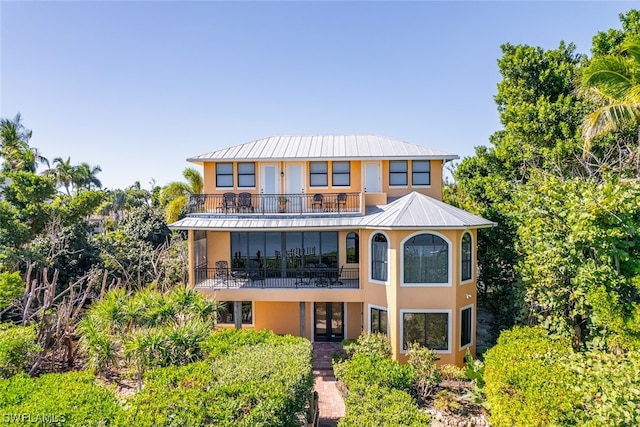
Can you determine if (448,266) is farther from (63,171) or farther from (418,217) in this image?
(63,171)

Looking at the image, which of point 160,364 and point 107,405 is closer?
point 107,405

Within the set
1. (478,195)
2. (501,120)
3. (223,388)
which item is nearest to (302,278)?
(223,388)

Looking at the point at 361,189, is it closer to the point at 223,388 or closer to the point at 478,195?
the point at 478,195

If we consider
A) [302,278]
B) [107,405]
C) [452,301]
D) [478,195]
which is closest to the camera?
[107,405]

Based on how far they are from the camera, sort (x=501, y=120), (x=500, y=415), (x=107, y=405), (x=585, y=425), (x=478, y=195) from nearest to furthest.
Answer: (x=585, y=425) < (x=107, y=405) < (x=500, y=415) < (x=501, y=120) < (x=478, y=195)

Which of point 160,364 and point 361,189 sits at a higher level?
point 361,189

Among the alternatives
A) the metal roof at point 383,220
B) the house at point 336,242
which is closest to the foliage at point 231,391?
the house at point 336,242

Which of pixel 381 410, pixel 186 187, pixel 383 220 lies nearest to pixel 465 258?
pixel 383 220
